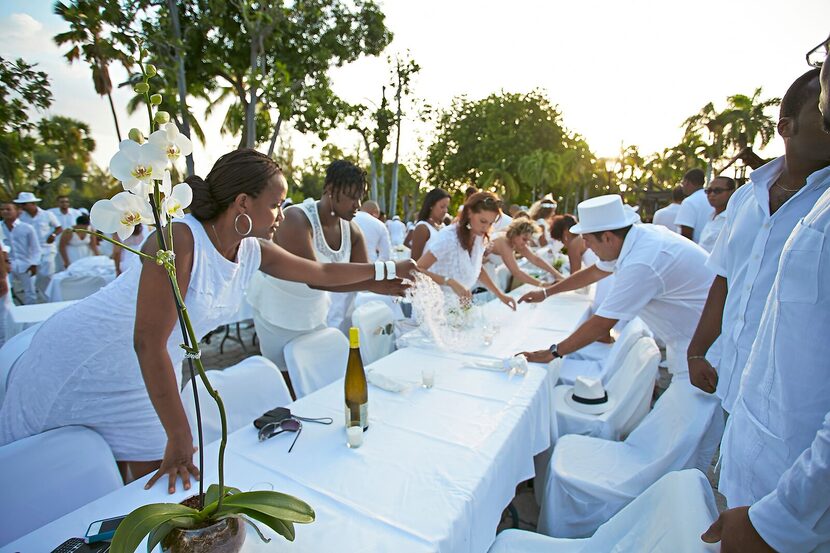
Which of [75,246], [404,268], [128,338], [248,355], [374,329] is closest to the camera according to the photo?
[128,338]

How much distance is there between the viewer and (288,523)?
895mm

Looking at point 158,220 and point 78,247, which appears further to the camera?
point 78,247

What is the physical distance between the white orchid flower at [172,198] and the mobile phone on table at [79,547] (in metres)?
0.81

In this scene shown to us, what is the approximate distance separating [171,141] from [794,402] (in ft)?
4.68

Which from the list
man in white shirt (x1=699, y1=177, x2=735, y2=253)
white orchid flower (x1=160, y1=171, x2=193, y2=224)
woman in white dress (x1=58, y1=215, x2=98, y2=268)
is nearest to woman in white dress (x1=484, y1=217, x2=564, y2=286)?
man in white shirt (x1=699, y1=177, x2=735, y2=253)

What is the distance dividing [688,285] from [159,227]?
2604 mm

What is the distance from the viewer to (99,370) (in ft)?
5.14

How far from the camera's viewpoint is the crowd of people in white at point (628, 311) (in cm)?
90

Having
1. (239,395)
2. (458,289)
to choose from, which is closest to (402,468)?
(239,395)

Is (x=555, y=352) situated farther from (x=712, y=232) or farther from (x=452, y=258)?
(x=712, y=232)

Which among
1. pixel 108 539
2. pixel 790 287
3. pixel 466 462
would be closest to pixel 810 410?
pixel 790 287

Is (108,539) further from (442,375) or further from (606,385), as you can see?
(606,385)

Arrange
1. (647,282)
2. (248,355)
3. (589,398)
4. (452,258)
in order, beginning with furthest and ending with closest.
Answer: (248,355) → (452,258) → (589,398) → (647,282)

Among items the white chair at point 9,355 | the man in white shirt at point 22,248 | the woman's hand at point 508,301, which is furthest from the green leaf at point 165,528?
the man in white shirt at point 22,248
